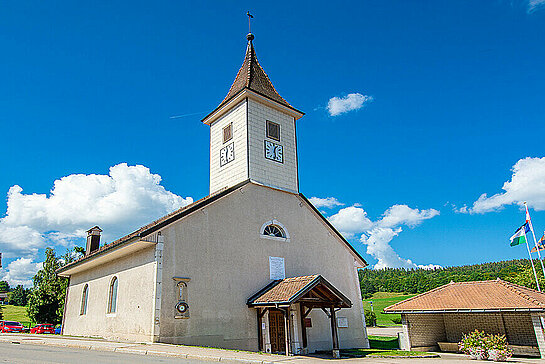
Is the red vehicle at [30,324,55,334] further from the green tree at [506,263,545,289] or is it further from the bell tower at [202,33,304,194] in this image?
the green tree at [506,263,545,289]

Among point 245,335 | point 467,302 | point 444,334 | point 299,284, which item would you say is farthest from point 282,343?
point 444,334

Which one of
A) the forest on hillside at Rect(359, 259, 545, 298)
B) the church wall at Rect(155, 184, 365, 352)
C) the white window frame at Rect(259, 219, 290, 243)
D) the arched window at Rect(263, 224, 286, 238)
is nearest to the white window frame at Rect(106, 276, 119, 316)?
the church wall at Rect(155, 184, 365, 352)

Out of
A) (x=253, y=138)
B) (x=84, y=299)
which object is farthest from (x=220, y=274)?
(x=84, y=299)

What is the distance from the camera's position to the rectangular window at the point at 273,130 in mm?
20953

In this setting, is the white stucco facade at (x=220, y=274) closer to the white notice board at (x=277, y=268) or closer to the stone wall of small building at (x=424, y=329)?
the white notice board at (x=277, y=268)

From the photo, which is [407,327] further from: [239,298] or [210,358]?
[210,358]

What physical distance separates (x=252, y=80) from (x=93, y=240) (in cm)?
1424

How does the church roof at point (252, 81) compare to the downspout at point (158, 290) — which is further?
the church roof at point (252, 81)

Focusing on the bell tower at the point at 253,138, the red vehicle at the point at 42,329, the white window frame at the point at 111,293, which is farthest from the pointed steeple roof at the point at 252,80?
the red vehicle at the point at 42,329

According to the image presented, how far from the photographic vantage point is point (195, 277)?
51.1ft

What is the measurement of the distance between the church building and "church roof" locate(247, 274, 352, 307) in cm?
6

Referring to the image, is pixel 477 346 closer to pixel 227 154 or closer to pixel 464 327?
pixel 464 327

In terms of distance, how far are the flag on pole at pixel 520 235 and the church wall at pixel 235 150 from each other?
17.2 metres

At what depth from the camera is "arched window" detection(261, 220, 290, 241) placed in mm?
18750
